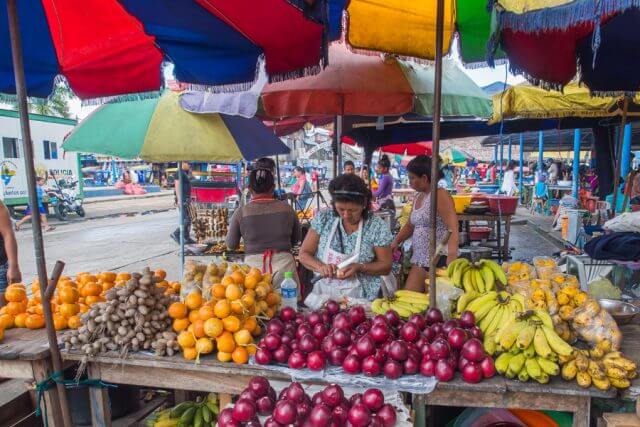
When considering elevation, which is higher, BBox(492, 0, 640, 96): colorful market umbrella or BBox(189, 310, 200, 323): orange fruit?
BBox(492, 0, 640, 96): colorful market umbrella

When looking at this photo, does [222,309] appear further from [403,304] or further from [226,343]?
[403,304]

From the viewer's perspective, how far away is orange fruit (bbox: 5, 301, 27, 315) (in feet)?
9.53

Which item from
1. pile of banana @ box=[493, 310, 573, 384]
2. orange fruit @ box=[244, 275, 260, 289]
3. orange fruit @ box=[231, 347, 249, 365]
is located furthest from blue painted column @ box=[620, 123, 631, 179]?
orange fruit @ box=[231, 347, 249, 365]

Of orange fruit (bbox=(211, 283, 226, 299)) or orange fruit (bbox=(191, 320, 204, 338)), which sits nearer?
orange fruit (bbox=(191, 320, 204, 338))

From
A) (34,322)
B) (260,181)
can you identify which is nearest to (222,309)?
(34,322)

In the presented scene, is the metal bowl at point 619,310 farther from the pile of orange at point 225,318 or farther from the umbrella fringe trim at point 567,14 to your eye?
the pile of orange at point 225,318

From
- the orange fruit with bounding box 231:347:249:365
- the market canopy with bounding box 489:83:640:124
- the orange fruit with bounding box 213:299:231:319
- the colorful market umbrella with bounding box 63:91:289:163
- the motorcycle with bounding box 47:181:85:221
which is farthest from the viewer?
the motorcycle with bounding box 47:181:85:221

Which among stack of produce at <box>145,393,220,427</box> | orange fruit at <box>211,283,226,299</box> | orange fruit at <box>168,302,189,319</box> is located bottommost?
stack of produce at <box>145,393,220,427</box>

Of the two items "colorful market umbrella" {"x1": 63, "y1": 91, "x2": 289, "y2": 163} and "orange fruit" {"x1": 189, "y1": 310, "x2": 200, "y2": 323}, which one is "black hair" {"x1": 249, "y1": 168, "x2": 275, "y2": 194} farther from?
"orange fruit" {"x1": 189, "y1": 310, "x2": 200, "y2": 323}

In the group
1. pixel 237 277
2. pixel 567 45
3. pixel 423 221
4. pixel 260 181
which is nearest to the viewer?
pixel 237 277

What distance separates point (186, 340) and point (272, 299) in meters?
0.62

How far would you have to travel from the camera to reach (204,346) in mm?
2369

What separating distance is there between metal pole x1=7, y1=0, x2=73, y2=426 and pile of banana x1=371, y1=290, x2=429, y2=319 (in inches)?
73.2

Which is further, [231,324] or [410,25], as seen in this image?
[410,25]
